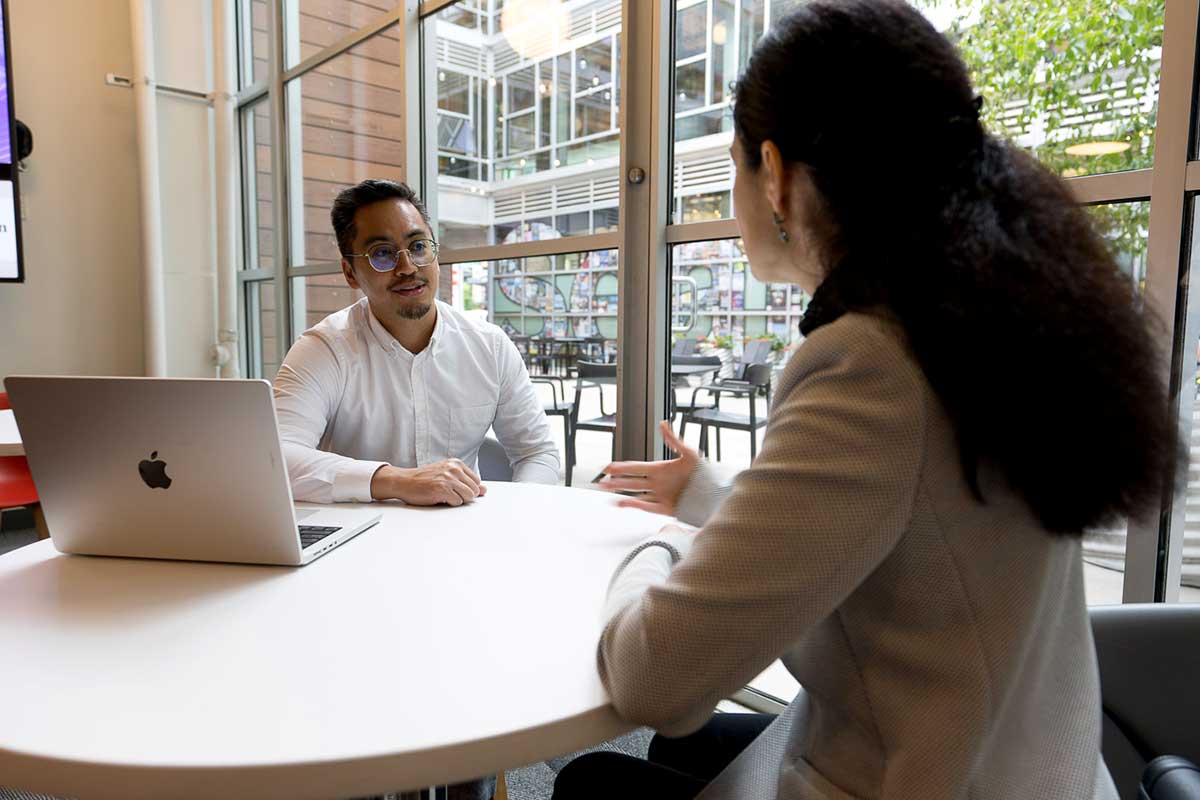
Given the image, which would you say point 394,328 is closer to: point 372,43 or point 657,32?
point 657,32

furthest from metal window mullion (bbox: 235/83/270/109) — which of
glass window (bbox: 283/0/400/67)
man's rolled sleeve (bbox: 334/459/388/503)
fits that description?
man's rolled sleeve (bbox: 334/459/388/503)

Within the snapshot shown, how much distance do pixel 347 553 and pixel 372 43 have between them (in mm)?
3164

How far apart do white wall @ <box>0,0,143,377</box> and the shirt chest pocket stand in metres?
3.49

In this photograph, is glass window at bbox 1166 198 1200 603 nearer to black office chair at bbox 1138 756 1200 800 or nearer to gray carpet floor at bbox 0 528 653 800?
black office chair at bbox 1138 756 1200 800

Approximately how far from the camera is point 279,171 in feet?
14.0

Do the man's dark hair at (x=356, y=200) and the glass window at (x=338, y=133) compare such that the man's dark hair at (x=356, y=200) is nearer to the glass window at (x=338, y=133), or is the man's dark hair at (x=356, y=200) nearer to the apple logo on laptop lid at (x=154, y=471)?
the apple logo on laptop lid at (x=154, y=471)

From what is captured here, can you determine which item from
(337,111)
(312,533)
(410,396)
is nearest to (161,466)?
(312,533)

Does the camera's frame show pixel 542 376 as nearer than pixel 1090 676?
No

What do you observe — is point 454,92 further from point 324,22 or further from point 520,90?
point 324,22

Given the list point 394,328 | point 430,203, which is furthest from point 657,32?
Answer: point 430,203

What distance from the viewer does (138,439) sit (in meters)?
0.99

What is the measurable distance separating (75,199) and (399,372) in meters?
3.58

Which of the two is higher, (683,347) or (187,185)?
(187,185)

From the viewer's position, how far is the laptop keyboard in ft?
3.82
